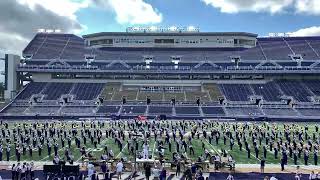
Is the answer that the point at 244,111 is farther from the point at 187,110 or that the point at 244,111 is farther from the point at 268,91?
the point at 268,91

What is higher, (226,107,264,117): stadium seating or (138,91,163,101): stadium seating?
(138,91,163,101): stadium seating

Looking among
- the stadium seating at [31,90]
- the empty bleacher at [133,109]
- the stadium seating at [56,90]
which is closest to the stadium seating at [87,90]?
the stadium seating at [56,90]

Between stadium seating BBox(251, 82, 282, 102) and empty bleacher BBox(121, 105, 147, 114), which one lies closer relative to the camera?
empty bleacher BBox(121, 105, 147, 114)

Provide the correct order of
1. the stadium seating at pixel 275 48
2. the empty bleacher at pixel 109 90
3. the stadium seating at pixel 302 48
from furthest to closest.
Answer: the stadium seating at pixel 275 48
the stadium seating at pixel 302 48
the empty bleacher at pixel 109 90

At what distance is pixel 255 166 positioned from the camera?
76.2 feet

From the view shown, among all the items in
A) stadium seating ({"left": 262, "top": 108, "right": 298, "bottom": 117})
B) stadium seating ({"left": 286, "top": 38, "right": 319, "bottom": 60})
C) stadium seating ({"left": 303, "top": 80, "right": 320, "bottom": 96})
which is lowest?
stadium seating ({"left": 262, "top": 108, "right": 298, "bottom": 117})

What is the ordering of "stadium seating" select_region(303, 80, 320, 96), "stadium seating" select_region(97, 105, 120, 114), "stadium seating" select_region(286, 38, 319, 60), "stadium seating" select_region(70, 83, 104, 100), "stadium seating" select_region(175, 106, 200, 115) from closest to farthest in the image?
"stadium seating" select_region(175, 106, 200, 115) → "stadium seating" select_region(97, 105, 120, 114) → "stadium seating" select_region(70, 83, 104, 100) → "stadium seating" select_region(303, 80, 320, 96) → "stadium seating" select_region(286, 38, 319, 60)

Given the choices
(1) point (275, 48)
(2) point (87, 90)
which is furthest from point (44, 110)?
(1) point (275, 48)

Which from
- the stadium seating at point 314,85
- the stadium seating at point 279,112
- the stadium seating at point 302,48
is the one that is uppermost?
the stadium seating at point 302,48

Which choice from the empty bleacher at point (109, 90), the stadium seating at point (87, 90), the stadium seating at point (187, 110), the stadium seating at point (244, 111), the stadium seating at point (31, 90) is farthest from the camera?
the stadium seating at point (31, 90)

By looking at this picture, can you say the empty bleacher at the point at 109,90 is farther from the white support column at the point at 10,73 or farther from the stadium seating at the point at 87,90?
the white support column at the point at 10,73

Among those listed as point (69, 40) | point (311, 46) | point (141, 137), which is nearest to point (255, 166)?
point (141, 137)

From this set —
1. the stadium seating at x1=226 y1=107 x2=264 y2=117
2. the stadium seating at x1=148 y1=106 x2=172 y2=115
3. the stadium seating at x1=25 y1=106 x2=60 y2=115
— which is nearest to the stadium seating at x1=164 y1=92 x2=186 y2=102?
the stadium seating at x1=148 y1=106 x2=172 y2=115

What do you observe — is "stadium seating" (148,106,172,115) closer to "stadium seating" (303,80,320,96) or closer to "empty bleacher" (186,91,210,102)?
"empty bleacher" (186,91,210,102)
